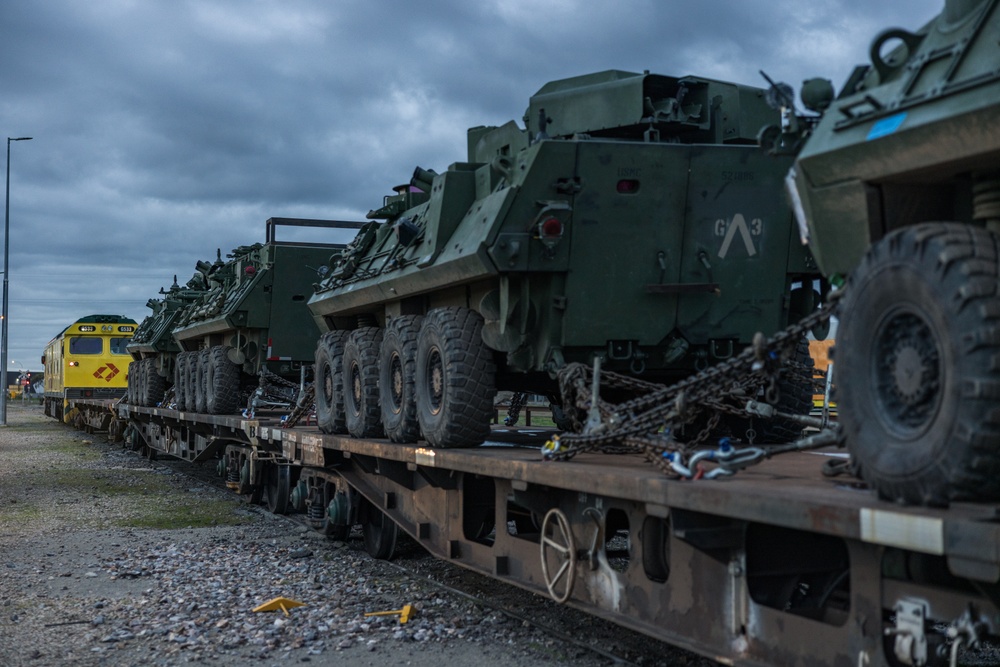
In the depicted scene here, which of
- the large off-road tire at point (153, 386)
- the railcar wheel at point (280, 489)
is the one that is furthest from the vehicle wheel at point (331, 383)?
the large off-road tire at point (153, 386)

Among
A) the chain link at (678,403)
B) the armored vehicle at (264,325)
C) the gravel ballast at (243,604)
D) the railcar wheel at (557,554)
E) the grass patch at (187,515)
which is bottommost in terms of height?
the gravel ballast at (243,604)

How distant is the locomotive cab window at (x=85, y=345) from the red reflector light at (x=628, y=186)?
3058cm

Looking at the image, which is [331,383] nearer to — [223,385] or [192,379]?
[223,385]

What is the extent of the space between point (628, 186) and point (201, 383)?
38.9 ft

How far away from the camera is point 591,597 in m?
6.34

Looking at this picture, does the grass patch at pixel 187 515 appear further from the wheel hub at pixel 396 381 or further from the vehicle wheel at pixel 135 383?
the vehicle wheel at pixel 135 383

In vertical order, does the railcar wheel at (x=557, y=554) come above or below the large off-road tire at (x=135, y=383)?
below

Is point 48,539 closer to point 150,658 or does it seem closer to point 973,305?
point 150,658

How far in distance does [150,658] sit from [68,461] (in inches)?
657

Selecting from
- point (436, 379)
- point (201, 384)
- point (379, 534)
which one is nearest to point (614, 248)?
point (436, 379)

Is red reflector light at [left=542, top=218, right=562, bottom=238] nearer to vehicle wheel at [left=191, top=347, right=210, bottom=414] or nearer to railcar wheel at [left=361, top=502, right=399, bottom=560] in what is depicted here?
railcar wheel at [left=361, top=502, right=399, bottom=560]

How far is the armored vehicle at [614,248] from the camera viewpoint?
7.69 metres

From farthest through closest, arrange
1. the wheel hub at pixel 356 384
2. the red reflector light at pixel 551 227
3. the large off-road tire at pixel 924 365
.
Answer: the wheel hub at pixel 356 384
the red reflector light at pixel 551 227
the large off-road tire at pixel 924 365

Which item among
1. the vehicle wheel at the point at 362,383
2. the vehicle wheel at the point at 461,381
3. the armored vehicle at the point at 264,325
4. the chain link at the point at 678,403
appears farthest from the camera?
the armored vehicle at the point at 264,325
